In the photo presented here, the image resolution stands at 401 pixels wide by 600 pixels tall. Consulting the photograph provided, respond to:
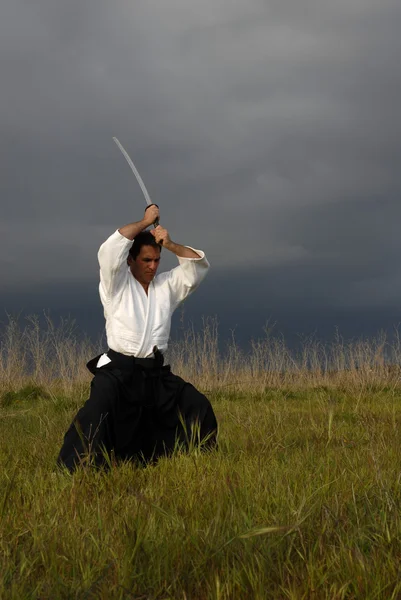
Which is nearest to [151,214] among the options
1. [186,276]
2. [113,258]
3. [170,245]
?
[170,245]

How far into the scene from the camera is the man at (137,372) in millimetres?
3877

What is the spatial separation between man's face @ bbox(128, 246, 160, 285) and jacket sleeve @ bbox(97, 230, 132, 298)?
7.9 inches

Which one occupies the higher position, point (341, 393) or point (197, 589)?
point (197, 589)

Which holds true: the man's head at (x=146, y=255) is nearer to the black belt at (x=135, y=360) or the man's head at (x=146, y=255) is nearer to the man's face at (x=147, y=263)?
the man's face at (x=147, y=263)

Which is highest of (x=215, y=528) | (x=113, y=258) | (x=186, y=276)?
(x=113, y=258)

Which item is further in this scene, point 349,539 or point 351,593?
point 349,539

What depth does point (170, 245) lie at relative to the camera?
414cm

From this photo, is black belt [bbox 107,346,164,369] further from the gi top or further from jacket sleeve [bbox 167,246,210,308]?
jacket sleeve [bbox 167,246,210,308]

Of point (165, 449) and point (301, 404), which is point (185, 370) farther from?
point (165, 449)

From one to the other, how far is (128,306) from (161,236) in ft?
1.67

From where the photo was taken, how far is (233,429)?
16.8 ft

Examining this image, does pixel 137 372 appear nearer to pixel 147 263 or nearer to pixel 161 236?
pixel 147 263

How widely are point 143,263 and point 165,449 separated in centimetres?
126

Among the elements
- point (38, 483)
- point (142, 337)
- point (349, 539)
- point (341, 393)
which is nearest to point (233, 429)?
point (142, 337)
